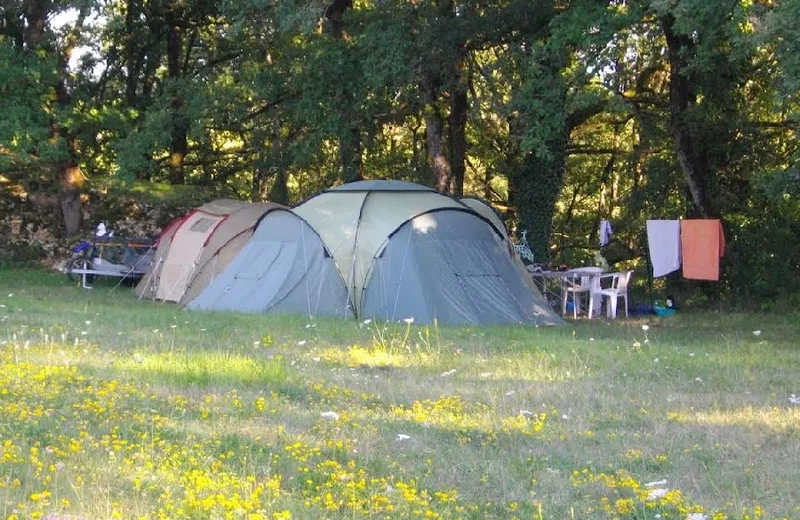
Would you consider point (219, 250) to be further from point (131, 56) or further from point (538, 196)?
point (131, 56)

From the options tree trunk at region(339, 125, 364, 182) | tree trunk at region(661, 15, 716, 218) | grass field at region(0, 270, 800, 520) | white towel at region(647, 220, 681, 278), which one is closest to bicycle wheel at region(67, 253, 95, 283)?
tree trunk at region(339, 125, 364, 182)

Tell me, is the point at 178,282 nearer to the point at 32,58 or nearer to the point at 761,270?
the point at 32,58

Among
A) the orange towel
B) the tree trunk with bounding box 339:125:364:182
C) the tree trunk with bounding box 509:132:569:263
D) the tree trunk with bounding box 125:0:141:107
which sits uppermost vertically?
the tree trunk with bounding box 125:0:141:107

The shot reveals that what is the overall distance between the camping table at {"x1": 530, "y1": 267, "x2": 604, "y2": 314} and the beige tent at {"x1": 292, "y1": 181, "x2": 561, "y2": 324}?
64.4 inches

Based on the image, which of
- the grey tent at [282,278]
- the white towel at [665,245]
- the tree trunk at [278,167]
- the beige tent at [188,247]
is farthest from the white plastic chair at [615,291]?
the tree trunk at [278,167]

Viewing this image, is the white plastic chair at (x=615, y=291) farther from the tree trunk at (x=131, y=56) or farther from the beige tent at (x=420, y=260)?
the tree trunk at (x=131, y=56)

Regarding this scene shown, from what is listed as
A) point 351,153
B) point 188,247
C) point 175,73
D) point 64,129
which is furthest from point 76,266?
point 175,73

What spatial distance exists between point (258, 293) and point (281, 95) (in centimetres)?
773

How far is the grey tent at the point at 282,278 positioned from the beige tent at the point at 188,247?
57.7 inches

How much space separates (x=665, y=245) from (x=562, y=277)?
71.9 inches

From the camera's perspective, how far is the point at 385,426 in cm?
609

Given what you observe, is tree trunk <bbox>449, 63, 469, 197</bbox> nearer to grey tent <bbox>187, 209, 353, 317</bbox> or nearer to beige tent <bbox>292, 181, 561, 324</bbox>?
beige tent <bbox>292, 181, 561, 324</bbox>

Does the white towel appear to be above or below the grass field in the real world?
above

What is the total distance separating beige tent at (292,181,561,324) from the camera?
12773 mm
